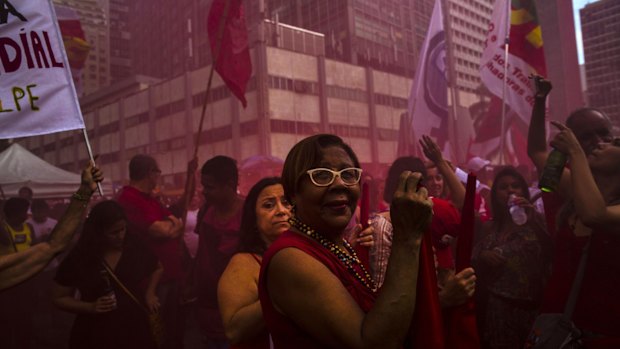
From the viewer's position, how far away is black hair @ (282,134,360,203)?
1.37 metres

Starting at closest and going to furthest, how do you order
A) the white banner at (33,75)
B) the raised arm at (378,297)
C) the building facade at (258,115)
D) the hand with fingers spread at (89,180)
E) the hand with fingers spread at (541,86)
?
the raised arm at (378,297) → the hand with fingers spread at (89,180) → the hand with fingers spread at (541,86) → the white banner at (33,75) → the building facade at (258,115)

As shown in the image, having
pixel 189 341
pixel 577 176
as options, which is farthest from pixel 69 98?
pixel 189 341

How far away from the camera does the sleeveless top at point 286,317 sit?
1.20 metres

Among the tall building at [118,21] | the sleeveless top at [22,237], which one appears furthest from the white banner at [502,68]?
the tall building at [118,21]

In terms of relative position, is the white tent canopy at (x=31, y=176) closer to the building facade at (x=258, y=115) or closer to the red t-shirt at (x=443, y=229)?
the red t-shirt at (x=443, y=229)

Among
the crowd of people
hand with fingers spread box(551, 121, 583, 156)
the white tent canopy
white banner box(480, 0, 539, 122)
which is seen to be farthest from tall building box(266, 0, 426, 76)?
hand with fingers spread box(551, 121, 583, 156)

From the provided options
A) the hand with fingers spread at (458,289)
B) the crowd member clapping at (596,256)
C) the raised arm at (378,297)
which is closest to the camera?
the raised arm at (378,297)

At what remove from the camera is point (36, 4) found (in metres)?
3.04

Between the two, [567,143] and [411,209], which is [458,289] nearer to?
[411,209]

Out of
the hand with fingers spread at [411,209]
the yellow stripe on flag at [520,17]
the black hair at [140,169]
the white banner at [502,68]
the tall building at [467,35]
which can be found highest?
the tall building at [467,35]

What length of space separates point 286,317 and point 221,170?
2805 millimetres

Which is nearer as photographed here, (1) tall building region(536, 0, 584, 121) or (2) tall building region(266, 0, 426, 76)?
(1) tall building region(536, 0, 584, 121)

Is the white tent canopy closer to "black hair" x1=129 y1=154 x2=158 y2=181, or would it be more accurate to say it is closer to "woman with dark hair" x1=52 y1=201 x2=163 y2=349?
A: "black hair" x1=129 y1=154 x2=158 y2=181

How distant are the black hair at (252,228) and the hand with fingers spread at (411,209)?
4.12 ft
